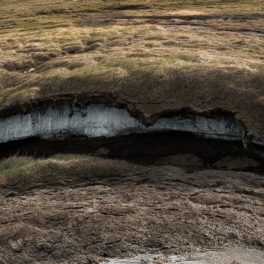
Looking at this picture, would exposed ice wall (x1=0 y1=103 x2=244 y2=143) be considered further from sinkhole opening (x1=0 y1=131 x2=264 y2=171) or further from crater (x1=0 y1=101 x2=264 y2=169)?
sinkhole opening (x1=0 y1=131 x2=264 y2=171)

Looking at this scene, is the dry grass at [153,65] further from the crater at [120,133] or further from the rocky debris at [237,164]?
the rocky debris at [237,164]

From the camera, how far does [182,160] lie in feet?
66.7

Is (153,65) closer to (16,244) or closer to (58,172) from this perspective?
(58,172)

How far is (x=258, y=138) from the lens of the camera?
18391mm

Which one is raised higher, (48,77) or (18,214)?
(48,77)

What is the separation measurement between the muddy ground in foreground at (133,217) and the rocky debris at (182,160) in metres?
1.55

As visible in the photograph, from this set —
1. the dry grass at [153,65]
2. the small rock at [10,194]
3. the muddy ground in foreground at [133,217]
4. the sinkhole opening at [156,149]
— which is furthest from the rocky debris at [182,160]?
the small rock at [10,194]

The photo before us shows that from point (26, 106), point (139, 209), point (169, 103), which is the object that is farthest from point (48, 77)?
point (139, 209)

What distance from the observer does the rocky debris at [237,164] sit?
19.0 meters

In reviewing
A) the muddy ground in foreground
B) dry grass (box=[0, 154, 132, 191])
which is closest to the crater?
the muddy ground in foreground

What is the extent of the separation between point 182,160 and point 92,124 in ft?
19.4

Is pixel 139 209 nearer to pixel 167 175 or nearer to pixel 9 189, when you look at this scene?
pixel 167 175

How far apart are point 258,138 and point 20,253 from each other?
11100mm

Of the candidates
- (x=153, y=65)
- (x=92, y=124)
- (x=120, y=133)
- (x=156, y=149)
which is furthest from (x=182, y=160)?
(x=153, y=65)
